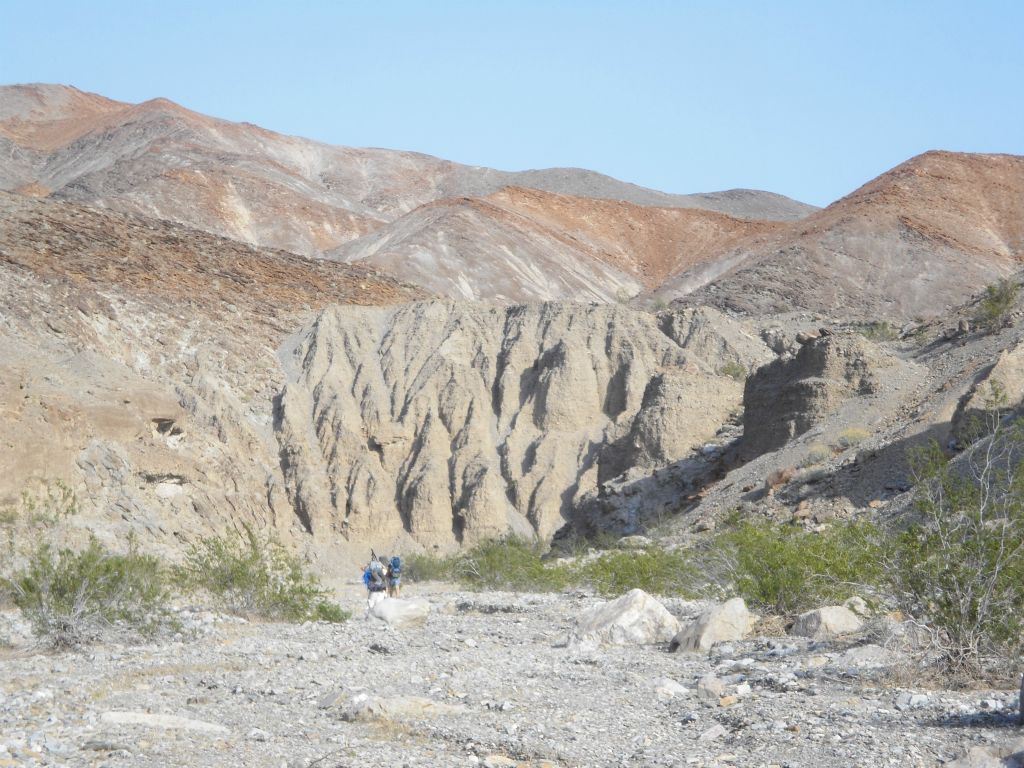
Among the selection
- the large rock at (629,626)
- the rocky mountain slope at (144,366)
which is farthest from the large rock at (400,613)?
the rocky mountain slope at (144,366)

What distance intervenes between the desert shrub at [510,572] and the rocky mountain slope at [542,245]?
41329 millimetres

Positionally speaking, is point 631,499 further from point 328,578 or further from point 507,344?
point 507,344

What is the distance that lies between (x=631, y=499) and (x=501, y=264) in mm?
45726

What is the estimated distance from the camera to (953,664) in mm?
11102

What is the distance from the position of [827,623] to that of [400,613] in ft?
21.8

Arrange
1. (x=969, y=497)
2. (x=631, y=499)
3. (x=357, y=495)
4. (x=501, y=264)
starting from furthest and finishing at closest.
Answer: (x=501, y=264), (x=357, y=495), (x=631, y=499), (x=969, y=497)

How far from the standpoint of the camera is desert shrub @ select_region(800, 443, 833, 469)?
28.1 metres

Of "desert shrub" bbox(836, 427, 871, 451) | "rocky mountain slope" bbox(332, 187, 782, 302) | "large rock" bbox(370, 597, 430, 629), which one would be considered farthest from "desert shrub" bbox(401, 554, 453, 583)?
"rocky mountain slope" bbox(332, 187, 782, 302)

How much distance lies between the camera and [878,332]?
45.6 m

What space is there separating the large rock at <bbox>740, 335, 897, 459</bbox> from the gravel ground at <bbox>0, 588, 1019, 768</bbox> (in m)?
16.9

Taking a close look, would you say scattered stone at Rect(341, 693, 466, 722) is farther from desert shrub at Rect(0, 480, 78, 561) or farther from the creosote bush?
desert shrub at Rect(0, 480, 78, 561)

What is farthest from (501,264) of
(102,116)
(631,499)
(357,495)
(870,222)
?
(102,116)

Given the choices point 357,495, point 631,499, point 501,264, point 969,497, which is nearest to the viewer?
point 969,497

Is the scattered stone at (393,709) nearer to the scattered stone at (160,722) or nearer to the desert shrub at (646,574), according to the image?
the scattered stone at (160,722)
